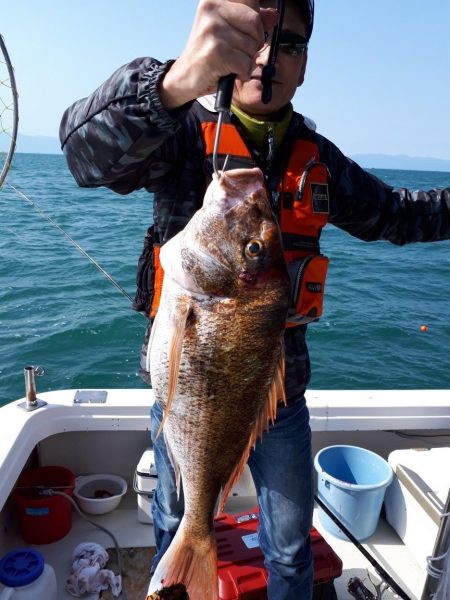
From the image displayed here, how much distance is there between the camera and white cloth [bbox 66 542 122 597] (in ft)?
10.5

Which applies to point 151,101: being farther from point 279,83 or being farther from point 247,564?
point 247,564

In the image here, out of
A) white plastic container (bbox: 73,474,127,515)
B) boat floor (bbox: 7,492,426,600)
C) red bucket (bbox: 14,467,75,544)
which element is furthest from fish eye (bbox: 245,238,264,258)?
white plastic container (bbox: 73,474,127,515)

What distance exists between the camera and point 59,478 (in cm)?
383

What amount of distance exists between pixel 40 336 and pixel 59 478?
547 cm

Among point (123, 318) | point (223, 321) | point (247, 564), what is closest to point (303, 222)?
point (223, 321)

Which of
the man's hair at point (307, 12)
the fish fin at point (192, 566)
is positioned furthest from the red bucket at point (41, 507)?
the man's hair at point (307, 12)

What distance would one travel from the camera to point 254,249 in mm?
1670

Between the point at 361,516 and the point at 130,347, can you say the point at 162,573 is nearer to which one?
the point at 361,516

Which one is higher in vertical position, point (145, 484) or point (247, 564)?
point (247, 564)

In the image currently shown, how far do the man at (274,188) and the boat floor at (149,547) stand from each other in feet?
3.65

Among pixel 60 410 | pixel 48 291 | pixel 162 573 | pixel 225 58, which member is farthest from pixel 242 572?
pixel 48 291

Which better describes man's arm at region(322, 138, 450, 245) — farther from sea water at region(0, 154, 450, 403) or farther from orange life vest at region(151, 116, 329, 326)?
sea water at region(0, 154, 450, 403)

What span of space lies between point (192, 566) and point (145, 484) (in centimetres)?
176

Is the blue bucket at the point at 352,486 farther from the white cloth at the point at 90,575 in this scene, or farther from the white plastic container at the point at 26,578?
the white plastic container at the point at 26,578
